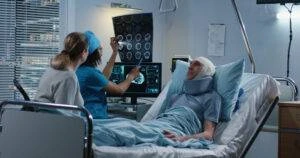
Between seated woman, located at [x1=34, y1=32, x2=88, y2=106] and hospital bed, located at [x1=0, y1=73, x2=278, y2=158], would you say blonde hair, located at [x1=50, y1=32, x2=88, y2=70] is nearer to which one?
seated woman, located at [x1=34, y1=32, x2=88, y2=106]

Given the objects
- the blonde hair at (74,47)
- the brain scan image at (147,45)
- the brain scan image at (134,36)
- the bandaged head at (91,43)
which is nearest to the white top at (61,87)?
the blonde hair at (74,47)

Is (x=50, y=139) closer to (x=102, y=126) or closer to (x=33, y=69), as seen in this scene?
(x=102, y=126)

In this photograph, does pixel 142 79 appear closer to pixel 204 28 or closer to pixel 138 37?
pixel 138 37

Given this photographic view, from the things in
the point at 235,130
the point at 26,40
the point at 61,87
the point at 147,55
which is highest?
the point at 26,40

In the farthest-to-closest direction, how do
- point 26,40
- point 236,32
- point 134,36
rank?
1. point 236,32
2. point 134,36
3. point 26,40

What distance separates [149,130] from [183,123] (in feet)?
1.44

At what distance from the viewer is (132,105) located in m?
3.82

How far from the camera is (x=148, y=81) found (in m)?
3.95

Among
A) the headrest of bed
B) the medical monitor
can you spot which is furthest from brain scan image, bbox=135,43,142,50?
the headrest of bed

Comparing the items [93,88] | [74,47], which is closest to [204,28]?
[93,88]

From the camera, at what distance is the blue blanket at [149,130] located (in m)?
2.15

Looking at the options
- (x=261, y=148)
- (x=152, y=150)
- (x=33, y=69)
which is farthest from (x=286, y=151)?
(x=33, y=69)

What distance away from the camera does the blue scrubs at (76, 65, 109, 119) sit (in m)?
2.66

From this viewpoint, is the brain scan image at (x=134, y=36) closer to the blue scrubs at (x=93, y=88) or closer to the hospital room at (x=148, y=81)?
the hospital room at (x=148, y=81)
